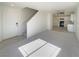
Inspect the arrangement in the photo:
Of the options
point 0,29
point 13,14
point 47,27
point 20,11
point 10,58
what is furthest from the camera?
point 47,27

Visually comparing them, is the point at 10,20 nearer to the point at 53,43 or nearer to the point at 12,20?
the point at 12,20

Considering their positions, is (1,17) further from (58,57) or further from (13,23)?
(58,57)

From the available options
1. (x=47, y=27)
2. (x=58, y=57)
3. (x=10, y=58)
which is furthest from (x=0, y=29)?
(x=47, y=27)

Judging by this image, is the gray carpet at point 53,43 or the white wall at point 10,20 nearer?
the gray carpet at point 53,43

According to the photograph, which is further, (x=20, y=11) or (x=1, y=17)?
(x=20, y=11)

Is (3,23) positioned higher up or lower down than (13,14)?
lower down

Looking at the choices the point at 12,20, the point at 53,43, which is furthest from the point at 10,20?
the point at 53,43

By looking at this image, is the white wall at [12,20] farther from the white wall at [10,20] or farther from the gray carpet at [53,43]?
the gray carpet at [53,43]

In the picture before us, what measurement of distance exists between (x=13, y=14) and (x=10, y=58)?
4.44m

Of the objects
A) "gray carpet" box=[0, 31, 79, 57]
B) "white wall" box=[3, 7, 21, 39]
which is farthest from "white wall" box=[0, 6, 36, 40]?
"gray carpet" box=[0, 31, 79, 57]

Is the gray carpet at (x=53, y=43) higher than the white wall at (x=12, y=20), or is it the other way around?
the white wall at (x=12, y=20)

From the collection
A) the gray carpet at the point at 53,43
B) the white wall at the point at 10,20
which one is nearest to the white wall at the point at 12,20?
the white wall at the point at 10,20

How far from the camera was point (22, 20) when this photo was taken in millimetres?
8375

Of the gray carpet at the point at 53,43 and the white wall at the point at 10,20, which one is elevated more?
the white wall at the point at 10,20
